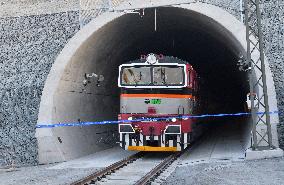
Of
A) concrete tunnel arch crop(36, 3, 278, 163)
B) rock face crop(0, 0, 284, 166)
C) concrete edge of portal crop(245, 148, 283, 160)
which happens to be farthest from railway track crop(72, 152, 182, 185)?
rock face crop(0, 0, 284, 166)

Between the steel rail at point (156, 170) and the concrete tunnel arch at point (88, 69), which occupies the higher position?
the concrete tunnel arch at point (88, 69)

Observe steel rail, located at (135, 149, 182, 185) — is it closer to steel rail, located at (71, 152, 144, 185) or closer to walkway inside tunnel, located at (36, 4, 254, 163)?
steel rail, located at (71, 152, 144, 185)

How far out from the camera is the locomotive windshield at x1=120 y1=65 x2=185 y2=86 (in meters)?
15.4

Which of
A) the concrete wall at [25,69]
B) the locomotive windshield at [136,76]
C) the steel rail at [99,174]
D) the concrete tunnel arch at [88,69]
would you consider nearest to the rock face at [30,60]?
the concrete wall at [25,69]

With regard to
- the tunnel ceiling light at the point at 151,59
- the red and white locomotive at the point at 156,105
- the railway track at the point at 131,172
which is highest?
the tunnel ceiling light at the point at 151,59

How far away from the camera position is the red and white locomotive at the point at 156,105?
49.1ft

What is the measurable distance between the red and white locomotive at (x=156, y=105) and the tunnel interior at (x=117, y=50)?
1657mm

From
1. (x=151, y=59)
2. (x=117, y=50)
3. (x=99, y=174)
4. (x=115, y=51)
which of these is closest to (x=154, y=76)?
(x=151, y=59)

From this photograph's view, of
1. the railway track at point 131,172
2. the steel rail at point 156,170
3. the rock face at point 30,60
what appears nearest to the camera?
the steel rail at point 156,170

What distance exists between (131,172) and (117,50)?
7677 mm

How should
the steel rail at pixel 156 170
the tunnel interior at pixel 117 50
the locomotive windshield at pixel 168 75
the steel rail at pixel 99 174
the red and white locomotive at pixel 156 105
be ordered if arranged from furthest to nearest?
the tunnel interior at pixel 117 50
the locomotive windshield at pixel 168 75
the red and white locomotive at pixel 156 105
the steel rail at pixel 99 174
the steel rail at pixel 156 170

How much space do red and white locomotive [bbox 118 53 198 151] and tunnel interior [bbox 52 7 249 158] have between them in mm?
1657

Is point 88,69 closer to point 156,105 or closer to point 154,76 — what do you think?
point 154,76

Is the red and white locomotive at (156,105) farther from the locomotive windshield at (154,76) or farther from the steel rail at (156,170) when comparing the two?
the steel rail at (156,170)
